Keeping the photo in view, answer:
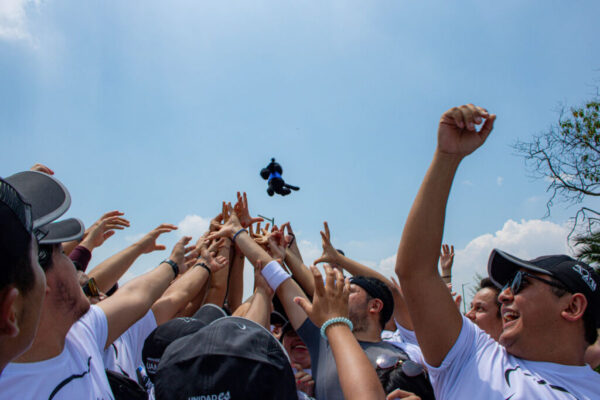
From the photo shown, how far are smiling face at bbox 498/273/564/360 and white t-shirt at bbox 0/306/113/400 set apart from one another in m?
2.18

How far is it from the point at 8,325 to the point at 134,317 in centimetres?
188

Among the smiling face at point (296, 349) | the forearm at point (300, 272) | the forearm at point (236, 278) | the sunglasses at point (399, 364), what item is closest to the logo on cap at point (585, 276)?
the sunglasses at point (399, 364)

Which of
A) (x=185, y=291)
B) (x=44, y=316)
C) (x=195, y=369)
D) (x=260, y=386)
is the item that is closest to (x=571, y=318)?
(x=260, y=386)

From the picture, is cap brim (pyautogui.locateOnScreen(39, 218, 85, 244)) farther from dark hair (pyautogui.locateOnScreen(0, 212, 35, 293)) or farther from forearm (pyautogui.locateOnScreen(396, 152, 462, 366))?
forearm (pyautogui.locateOnScreen(396, 152, 462, 366))

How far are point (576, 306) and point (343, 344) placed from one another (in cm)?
133

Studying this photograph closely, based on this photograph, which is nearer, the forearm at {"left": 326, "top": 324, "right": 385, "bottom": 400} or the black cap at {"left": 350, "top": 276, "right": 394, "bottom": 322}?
the forearm at {"left": 326, "top": 324, "right": 385, "bottom": 400}

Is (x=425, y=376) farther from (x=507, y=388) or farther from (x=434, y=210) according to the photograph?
(x=434, y=210)

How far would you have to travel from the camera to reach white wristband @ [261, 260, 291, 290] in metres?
3.22

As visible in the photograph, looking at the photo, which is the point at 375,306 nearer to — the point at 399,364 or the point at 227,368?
the point at 399,364

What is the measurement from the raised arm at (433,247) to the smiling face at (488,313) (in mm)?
1907

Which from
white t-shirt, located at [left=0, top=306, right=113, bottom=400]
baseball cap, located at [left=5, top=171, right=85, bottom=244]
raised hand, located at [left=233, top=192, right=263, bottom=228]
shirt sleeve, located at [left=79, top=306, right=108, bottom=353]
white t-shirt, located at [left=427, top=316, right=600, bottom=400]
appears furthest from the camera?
Answer: raised hand, located at [left=233, top=192, right=263, bottom=228]

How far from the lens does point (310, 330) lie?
2.94 m

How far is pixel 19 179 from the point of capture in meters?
1.57

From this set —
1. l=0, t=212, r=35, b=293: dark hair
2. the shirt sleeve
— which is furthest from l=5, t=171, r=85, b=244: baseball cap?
the shirt sleeve
